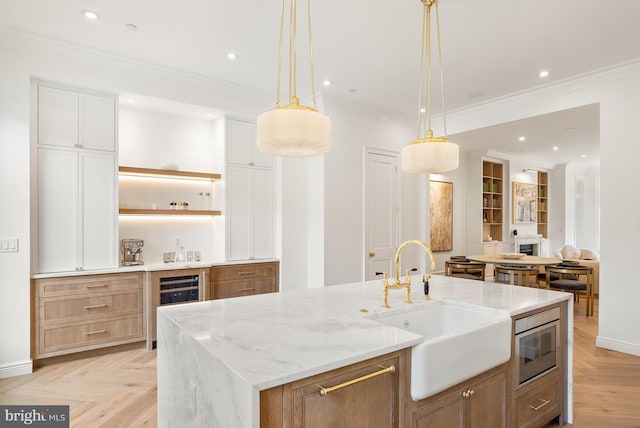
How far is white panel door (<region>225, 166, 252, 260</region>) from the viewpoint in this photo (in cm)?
441

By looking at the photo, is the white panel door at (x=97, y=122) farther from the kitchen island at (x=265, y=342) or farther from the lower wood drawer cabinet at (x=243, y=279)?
the kitchen island at (x=265, y=342)

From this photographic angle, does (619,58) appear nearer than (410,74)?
Yes

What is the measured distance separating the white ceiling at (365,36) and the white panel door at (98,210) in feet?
3.65

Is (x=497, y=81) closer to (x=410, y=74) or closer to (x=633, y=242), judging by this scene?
(x=410, y=74)

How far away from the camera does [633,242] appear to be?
374cm

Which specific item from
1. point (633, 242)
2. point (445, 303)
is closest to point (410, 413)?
point (445, 303)

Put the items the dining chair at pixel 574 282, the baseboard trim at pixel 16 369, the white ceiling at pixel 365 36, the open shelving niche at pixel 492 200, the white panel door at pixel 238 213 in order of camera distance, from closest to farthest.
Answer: the white ceiling at pixel 365 36 < the baseboard trim at pixel 16 369 < the white panel door at pixel 238 213 < the dining chair at pixel 574 282 < the open shelving niche at pixel 492 200

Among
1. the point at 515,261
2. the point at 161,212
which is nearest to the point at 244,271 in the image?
the point at 161,212

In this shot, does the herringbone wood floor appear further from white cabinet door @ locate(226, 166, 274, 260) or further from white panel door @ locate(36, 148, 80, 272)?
white cabinet door @ locate(226, 166, 274, 260)

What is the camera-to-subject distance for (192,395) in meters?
1.47

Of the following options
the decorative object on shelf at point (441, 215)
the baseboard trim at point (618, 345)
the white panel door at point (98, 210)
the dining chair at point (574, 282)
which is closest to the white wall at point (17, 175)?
the white panel door at point (98, 210)

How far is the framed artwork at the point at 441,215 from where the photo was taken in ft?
22.6

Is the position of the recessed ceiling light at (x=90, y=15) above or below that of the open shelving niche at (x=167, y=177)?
above

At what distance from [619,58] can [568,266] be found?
9.41 ft
